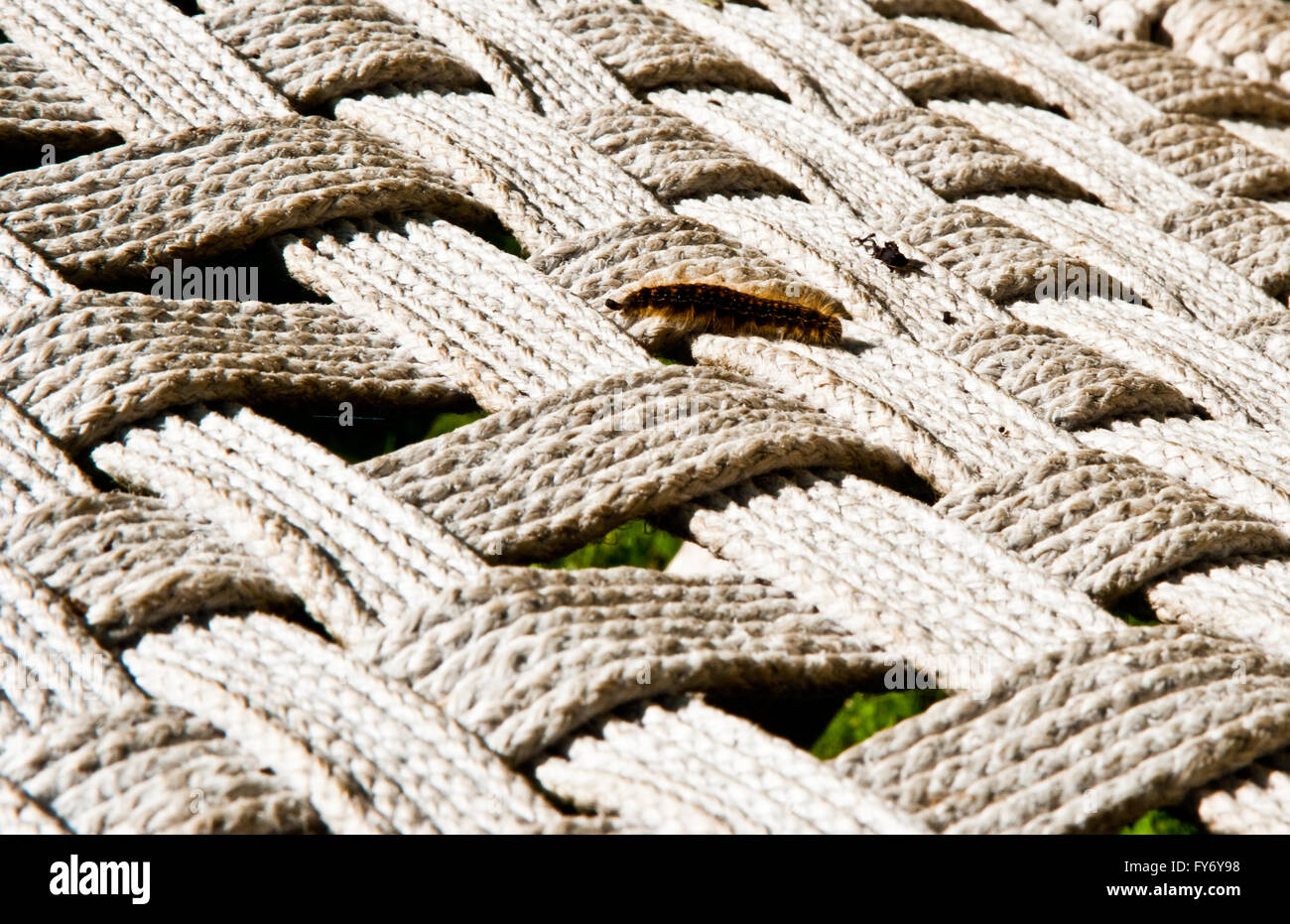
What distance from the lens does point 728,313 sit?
105 cm

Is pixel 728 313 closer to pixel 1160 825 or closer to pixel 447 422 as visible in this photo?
pixel 447 422

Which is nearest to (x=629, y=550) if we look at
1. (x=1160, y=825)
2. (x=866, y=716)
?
(x=866, y=716)

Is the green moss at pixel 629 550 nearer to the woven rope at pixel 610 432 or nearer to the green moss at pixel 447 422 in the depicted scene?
the woven rope at pixel 610 432

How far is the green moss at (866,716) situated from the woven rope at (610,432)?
0.05 metres

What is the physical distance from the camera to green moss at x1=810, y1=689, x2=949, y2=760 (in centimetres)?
83

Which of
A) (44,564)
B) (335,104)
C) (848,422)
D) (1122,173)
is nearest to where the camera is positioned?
(44,564)

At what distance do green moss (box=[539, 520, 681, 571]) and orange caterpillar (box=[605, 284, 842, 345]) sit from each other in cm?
19

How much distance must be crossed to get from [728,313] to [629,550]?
0.24 m

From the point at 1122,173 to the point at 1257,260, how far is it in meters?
0.19

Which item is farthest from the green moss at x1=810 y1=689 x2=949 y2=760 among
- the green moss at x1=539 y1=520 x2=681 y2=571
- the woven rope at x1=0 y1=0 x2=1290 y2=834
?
the green moss at x1=539 y1=520 x2=681 y2=571

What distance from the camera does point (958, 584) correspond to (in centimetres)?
84

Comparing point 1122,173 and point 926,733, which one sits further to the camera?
point 1122,173

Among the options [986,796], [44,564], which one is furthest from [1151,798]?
[44,564]
